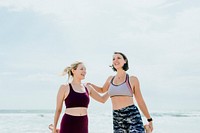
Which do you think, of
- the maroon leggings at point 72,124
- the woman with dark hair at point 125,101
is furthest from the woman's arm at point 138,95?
the maroon leggings at point 72,124

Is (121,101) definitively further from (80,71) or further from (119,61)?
(80,71)

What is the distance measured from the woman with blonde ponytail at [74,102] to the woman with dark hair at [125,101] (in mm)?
454

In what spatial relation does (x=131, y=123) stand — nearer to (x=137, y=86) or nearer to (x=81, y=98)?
(x=137, y=86)

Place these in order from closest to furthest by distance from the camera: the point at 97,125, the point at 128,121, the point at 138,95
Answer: the point at 128,121, the point at 138,95, the point at 97,125

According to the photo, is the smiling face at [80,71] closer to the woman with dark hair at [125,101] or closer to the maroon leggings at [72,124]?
the woman with dark hair at [125,101]

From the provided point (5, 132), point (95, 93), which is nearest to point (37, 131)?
point (5, 132)

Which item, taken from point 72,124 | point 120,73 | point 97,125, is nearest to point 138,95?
point 120,73

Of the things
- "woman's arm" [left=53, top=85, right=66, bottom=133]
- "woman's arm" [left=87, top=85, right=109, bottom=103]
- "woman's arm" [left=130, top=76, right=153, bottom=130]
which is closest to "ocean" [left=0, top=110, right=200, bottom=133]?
"woman's arm" [left=87, top=85, right=109, bottom=103]

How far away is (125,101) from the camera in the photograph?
4.61 meters

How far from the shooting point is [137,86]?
15.3 ft

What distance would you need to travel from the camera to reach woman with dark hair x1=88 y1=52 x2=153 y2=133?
14.9 ft

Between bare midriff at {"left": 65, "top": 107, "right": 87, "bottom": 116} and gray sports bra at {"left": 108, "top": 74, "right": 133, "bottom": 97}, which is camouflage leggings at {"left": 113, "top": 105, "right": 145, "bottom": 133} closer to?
gray sports bra at {"left": 108, "top": 74, "right": 133, "bottom": 97}

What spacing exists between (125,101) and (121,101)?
0.05 m

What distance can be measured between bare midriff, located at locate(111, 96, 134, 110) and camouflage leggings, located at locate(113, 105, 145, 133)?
0.15 ft
